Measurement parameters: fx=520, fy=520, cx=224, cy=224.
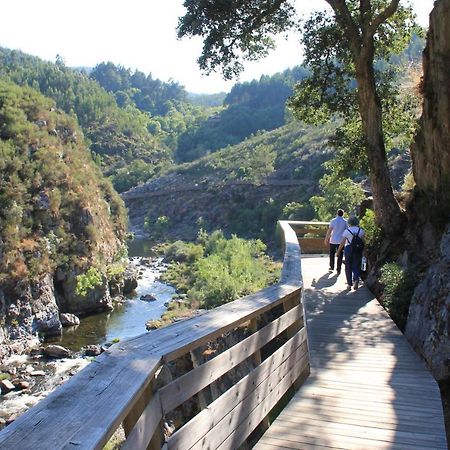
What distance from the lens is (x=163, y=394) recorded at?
262cm

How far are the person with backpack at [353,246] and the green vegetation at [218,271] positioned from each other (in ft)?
50.3

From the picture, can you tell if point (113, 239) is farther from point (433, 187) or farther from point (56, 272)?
point (433, 187)

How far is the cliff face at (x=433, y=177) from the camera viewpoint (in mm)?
7418

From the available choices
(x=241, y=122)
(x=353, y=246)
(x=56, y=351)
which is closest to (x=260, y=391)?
(x=353, y=246)

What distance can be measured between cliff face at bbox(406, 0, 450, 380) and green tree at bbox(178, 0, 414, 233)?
85 cm

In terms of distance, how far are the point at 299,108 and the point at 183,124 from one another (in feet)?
575

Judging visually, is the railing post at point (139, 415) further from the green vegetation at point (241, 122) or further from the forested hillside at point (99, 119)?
the green vegetation at point (241, 122)

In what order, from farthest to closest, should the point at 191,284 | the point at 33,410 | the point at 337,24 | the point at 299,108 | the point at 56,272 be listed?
the point at 191,284 < the point at 56,272 < the point at 299,108 < the point at 337,24 < the point at 33,410

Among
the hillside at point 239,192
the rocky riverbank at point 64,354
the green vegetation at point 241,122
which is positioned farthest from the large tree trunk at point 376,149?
the green vegetation at point 241,122

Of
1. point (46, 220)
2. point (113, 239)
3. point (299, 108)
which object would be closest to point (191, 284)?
point (113, 239)

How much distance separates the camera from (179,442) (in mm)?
2691

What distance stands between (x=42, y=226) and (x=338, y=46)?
2886cm

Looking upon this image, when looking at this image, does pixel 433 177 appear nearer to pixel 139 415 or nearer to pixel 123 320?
pixel 139 415

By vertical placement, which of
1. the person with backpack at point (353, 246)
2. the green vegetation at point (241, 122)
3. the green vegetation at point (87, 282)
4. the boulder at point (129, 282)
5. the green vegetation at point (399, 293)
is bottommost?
the boulder at point (129, 282)
